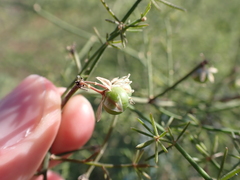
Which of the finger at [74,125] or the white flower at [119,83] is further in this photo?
the finger at [74,125]

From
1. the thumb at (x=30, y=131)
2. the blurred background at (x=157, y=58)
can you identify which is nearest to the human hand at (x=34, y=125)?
the thumb at (x=30, y=131)

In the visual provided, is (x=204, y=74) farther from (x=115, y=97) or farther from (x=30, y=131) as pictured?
(x=30, y=131)

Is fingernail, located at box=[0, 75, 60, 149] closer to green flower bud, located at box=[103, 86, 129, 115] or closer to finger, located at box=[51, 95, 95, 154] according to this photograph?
finger, located at box=[51, 95, 95, 154]

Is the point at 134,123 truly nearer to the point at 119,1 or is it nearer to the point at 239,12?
the point at 119,1

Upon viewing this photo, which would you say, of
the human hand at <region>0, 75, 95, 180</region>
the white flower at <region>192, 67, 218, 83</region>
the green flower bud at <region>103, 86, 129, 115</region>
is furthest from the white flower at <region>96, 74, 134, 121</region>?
the white flower at <region>192, 67, 218, 83</region>

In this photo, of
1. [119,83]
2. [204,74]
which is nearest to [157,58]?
[204,74]

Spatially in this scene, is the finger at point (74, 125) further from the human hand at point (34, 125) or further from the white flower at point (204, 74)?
the white flower at point (204, 74)
